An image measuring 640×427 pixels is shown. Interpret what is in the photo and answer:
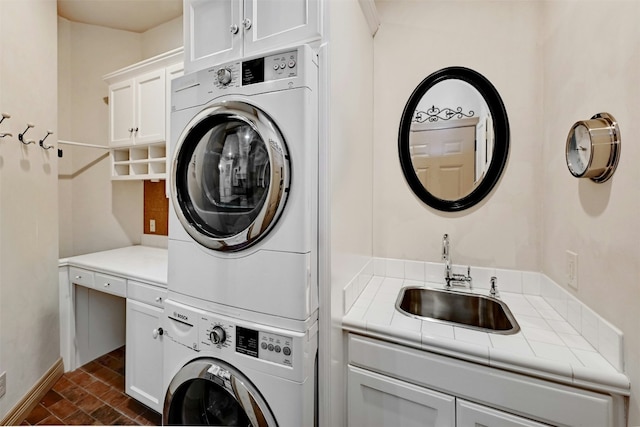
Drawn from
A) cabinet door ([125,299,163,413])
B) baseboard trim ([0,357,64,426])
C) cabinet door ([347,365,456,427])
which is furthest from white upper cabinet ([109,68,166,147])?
cabinet door ([347,365,456,427])

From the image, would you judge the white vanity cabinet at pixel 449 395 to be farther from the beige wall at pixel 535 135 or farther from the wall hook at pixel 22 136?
the wall hook at pixel 22 136

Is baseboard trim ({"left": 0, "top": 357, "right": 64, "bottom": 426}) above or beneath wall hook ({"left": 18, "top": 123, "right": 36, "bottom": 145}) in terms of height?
beneath

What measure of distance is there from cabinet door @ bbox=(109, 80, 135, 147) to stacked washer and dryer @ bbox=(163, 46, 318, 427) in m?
1.47

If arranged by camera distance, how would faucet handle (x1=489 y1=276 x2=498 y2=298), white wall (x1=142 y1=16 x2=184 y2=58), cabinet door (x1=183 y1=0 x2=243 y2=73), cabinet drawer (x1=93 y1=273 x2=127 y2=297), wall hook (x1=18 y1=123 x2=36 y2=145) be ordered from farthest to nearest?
white wall (x1=142 y1=16 x2=184 y2=58) → cabinet drawer (x1=93 y1=273 x2=127 y2=297) → wall hook (x1=18 y1=123 x2=36 y2=145) → faucet handle (x1=489 y1=276 x2=498 y2=298) → cabinet door (x1=183 y1=0 x2=243 y2=73)

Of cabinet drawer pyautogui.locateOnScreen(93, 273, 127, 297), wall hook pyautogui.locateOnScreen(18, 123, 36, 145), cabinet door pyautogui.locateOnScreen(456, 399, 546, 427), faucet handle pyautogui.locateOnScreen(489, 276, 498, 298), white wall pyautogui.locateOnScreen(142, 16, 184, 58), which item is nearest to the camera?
cabinet door pyautogui.locateOnScreen(456, 399, 546, 427)

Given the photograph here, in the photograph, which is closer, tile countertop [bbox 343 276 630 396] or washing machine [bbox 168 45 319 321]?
tile countertop [bbox 343 276 630 396]

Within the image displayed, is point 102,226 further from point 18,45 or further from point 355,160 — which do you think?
point 355,160

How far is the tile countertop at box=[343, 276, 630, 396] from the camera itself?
974mm

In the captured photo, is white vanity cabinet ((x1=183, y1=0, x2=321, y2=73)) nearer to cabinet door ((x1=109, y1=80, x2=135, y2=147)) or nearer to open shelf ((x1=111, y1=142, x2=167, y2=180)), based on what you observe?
open shelf ((x1=111, y1=142, x2=167, y2=180))

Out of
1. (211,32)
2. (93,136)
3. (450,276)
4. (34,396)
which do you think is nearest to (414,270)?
(450,276)

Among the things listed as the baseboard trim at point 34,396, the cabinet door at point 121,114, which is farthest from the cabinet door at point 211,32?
the baseboard trim at point 34,396

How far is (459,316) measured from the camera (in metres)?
1.70

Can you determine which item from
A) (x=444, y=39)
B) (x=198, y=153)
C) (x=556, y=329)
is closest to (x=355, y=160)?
(x=198, y=153)

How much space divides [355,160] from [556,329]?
1199mm
